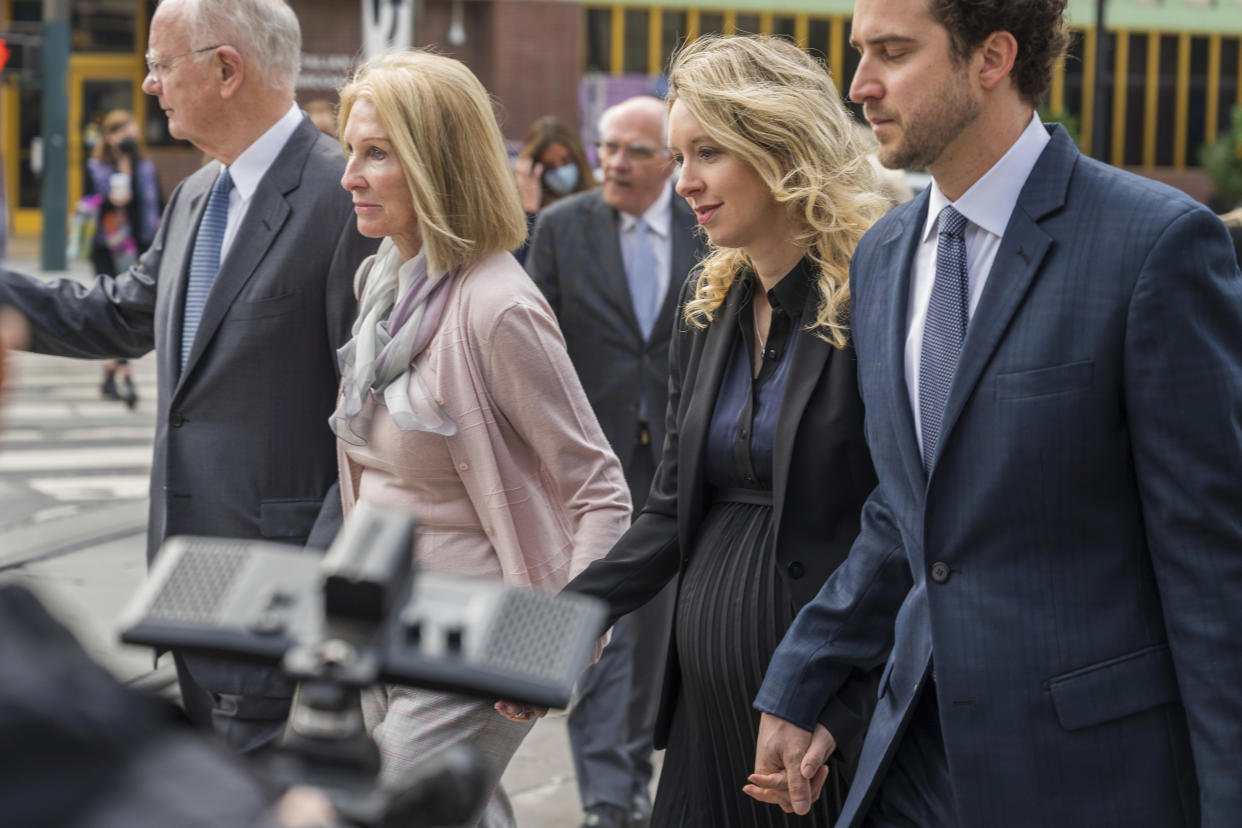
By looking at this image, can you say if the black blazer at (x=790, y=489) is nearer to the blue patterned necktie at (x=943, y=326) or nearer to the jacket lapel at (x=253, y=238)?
the blue patterned necktie at (x=943, y=326)

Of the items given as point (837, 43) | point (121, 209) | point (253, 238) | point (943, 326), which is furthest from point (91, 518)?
point (837, 43)

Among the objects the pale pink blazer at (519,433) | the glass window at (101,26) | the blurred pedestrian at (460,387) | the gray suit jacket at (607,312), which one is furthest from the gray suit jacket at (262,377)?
the glass window at (101,26)

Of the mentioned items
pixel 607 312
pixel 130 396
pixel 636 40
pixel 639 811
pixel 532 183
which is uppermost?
pixel 636 40

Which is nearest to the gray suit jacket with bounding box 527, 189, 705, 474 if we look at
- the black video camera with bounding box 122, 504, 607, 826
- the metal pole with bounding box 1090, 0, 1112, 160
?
the black video camera with bounding box 122, 504, 607, 826

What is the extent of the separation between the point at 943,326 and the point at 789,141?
0.85 metres

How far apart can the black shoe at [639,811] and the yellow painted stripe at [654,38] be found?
110ft

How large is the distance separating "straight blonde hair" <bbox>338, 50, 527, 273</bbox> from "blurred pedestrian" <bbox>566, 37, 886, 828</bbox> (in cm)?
41

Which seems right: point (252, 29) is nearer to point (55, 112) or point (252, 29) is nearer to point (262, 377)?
point (262, 377)

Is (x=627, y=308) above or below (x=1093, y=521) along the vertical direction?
below

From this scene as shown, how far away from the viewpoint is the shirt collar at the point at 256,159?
4234 mm

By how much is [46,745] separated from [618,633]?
4.68 metres

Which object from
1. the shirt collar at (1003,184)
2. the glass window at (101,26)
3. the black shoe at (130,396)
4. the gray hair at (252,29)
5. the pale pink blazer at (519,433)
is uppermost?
the glass window at (101,26)

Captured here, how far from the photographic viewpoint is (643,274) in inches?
253

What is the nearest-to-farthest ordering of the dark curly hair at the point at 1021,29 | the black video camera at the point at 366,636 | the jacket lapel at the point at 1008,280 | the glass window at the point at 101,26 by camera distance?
the black video camera at the point at 366,636 → the jacket lapel at the point at 1008,280 → the dark curly hair at the point at 1021,29 → the glass window at the point at 101,26
